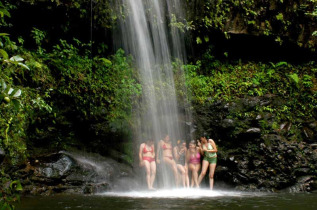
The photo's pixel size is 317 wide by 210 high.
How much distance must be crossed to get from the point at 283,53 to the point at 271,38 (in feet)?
3.86

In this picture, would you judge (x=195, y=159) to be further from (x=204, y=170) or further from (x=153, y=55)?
(x=153, y=55)

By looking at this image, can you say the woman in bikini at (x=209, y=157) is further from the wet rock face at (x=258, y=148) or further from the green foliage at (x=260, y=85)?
the green foliage at (x=260, y=85)

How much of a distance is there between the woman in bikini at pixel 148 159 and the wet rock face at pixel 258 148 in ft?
7.09

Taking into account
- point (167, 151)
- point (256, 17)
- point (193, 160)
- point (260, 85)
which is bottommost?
point (193, 160)

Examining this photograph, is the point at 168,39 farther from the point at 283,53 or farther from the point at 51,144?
the point at 51,144

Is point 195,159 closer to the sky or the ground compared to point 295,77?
closer to the ground

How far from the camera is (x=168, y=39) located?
11242 mm

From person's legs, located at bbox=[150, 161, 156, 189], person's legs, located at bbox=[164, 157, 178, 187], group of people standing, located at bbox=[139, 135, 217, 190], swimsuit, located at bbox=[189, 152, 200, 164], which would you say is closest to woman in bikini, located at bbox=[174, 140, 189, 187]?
group of people standing, located at bbox=[139, 135, 217, 190]

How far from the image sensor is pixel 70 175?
8000mm

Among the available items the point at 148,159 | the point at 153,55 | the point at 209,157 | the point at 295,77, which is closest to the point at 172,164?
the point at 148,159

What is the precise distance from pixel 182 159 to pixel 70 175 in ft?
13.2

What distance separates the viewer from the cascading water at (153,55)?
10.3 meters

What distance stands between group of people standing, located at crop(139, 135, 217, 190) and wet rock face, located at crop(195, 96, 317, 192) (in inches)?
23.6

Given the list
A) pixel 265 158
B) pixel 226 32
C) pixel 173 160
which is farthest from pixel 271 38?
pixel 173 160
